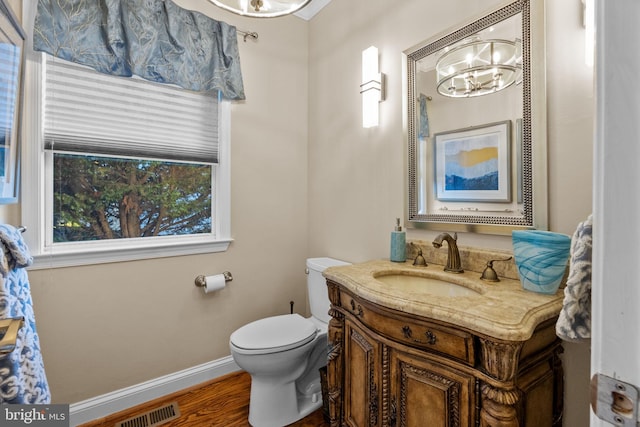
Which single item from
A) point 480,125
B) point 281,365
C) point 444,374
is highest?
point 480,125

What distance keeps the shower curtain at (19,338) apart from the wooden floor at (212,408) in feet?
2.73

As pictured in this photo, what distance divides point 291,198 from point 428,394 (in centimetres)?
Result: 171

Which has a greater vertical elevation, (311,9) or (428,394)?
(311,9)

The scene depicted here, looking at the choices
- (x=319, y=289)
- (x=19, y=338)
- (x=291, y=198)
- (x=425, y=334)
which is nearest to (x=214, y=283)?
(x=319, y=289)

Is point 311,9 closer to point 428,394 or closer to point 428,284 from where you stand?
point 428,284

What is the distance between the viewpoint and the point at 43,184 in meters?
1.57

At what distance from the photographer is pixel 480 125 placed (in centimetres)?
136

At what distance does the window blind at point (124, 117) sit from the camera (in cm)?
159

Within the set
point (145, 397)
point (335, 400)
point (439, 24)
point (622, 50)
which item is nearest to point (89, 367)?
point (145, 397)

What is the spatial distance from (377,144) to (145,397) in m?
2.11

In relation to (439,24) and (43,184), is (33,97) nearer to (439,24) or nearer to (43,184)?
(43,184)

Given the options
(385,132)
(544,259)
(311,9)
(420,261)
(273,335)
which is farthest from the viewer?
(311,9)

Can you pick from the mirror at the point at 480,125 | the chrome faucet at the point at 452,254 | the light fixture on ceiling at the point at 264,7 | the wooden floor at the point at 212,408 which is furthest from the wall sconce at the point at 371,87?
the wooden floor at the point at 212,408

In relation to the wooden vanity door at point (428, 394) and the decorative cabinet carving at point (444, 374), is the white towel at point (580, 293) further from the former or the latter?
the wooden vanity door at point (428, 394)
